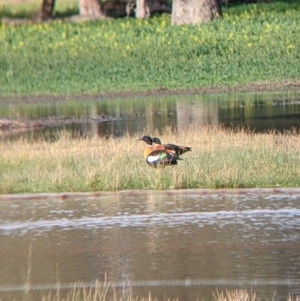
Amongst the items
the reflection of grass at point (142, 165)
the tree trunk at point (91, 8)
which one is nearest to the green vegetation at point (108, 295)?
the reflection of grass at point (142, 165)

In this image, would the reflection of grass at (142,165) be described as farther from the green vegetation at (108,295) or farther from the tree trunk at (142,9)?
the tree trunk at (142,9)

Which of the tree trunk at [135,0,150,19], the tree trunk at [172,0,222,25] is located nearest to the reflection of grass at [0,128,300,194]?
the tree trunk at [172,0,222,25]

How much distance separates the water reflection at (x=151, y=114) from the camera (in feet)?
74.8

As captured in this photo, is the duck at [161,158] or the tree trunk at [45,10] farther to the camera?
the tree trunk at [45,10]

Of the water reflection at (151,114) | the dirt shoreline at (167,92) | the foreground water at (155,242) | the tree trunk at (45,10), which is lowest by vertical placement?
the dirt shoreline at (167,92)

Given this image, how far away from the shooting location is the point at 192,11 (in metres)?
38.6

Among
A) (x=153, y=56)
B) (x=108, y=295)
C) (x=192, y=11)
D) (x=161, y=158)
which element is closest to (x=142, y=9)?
(x=192, y=11)

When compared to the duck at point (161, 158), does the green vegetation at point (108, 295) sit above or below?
above

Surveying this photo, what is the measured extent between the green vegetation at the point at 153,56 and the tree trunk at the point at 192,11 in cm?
64

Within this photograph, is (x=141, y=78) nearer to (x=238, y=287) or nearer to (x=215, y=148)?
(x=215, y=148)

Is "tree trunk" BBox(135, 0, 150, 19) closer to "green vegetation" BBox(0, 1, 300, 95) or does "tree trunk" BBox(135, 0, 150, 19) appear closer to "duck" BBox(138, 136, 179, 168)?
"green vegetation" BBox(0, 1, 300, 95)

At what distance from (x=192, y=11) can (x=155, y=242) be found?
28998 mm

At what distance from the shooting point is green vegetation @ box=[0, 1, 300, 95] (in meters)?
33.3

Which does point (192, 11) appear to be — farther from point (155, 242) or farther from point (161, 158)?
point (155, 242)
